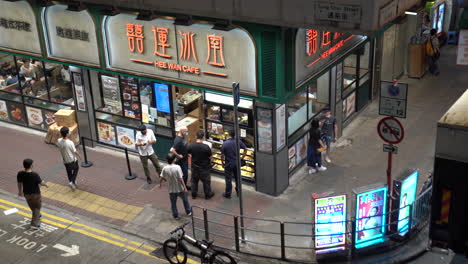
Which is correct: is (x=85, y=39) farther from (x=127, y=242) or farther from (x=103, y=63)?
(x=127, y=242)

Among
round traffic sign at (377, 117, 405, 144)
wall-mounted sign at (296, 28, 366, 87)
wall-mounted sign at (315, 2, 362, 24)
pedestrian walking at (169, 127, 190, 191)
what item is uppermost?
wall-mounted sign at (315, 2, 362, 24)

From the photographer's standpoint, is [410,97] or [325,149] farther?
[410,97]

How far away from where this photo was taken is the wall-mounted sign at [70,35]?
606 inches

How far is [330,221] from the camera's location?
11.5 metres

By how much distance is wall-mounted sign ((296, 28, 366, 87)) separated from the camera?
1327cm

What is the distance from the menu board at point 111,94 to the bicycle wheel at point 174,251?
5.90 meters

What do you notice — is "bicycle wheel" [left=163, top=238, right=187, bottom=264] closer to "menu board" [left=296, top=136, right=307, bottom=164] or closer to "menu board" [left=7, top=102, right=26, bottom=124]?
"menu board" [left=296, top=136, right=307, bottom=164]

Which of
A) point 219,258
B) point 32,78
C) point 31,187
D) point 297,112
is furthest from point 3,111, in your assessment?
point 219,258

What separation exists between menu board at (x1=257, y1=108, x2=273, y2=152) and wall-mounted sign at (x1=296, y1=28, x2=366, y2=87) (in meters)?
1.03

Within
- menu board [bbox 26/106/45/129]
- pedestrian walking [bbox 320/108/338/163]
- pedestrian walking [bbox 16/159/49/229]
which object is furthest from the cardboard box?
pedestrian walking [bbox 320/108/338/163]

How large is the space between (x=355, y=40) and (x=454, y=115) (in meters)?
6.82

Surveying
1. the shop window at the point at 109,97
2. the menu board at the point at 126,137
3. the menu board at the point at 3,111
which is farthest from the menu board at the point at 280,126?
the menu board at the point at 3,111

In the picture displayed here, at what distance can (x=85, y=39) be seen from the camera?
612 inches

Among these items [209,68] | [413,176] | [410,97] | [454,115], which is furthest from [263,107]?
[410,97]
